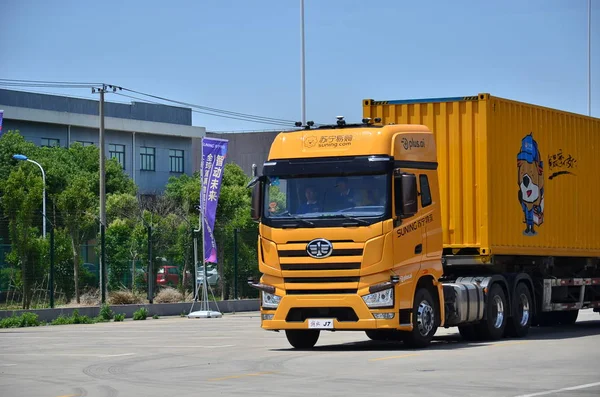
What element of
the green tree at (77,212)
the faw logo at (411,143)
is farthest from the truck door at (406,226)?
the green tree at (77,212)

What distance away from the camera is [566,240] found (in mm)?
24375

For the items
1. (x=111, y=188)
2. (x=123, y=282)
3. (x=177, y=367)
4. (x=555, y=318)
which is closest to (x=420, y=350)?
(x=177, y=367)

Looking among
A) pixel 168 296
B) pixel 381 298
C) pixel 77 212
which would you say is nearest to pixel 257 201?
pixel 381 298

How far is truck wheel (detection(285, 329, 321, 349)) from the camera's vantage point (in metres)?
19.9

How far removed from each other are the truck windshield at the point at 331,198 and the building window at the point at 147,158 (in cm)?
6905

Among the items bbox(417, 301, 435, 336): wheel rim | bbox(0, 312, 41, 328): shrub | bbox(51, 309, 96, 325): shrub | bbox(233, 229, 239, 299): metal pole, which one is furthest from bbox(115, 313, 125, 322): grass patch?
bbox(417, 301, 435, 336): wheel rim

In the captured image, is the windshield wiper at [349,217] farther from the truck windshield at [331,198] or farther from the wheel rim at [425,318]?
the wheel rim at [425,318]

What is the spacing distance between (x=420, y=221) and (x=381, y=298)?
5.42ft

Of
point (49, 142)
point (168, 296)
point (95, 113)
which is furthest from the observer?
point (95, 113)

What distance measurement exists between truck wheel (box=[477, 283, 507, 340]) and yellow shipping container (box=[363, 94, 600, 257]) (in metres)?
0.79

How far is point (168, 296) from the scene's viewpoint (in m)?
37.4

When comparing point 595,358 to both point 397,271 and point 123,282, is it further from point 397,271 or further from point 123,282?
point 123,282

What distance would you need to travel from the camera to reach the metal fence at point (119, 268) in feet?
107

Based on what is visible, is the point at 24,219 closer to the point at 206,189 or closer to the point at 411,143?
the point at 206,189
